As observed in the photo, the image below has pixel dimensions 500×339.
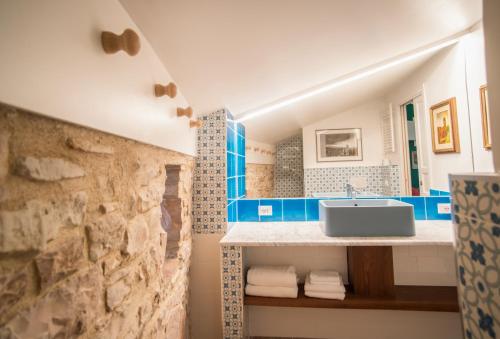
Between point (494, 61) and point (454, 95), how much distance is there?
1653 mm

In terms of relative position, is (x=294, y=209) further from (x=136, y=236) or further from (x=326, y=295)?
(x=136, y=236)

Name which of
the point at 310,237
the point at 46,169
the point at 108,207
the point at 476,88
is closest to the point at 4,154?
the point at 46,169

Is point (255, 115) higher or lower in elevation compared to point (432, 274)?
higher

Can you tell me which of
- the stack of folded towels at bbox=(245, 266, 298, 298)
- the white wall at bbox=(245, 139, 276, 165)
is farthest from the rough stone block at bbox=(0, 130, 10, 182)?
the white wall at bbox=(245, 139, 276, 165)

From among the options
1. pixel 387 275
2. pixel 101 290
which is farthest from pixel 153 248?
pixel 387 275

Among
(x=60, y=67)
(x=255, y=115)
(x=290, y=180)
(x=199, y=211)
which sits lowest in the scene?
(x=199, y=211)

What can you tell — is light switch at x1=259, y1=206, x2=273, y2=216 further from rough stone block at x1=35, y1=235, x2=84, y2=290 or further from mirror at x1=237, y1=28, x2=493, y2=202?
rough stone block at x1=35, y1=235, x2=84, y2=290

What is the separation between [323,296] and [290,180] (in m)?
0.87

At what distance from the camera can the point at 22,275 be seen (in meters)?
0.47

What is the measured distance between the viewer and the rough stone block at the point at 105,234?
674 mm

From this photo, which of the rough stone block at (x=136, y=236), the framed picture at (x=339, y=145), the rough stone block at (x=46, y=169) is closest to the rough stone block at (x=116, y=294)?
the rough stone block at (x=136, y=236)

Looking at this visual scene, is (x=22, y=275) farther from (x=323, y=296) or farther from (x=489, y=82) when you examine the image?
(x=323, y=296)

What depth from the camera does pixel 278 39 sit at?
108 centimetres

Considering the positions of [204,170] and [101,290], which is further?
[204,170]
